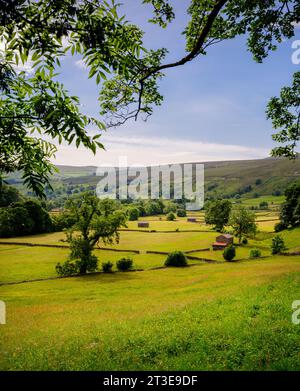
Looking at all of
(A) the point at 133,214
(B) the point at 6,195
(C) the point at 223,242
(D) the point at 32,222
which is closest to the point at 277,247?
(C) the point at 223,242

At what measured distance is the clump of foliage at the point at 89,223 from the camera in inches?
2623

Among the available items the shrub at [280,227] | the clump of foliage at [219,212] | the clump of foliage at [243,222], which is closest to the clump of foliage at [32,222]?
the clump of foliage at [219,212]

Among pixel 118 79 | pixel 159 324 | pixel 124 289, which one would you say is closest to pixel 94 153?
pixel 118 79

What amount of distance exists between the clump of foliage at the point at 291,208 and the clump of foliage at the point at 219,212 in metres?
21.4

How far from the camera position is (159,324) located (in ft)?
64.2

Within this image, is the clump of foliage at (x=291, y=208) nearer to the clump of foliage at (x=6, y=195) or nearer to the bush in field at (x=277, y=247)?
the bush in field at (x=277, y=247)

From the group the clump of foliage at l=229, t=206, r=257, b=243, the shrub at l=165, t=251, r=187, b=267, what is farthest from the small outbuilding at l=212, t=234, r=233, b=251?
the shrub at l=165, t=251, r=187, b=267

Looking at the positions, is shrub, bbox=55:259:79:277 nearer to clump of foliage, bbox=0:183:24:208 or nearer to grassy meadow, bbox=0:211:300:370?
clump of foliage, bbox=0:183:24:208

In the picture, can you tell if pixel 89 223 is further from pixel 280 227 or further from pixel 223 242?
pixel 280 227

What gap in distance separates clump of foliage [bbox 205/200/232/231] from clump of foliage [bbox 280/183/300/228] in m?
21.4

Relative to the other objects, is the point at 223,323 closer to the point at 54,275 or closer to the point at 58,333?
the point at 58,333

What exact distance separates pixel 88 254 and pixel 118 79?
59.6 metres

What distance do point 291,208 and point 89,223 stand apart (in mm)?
76988

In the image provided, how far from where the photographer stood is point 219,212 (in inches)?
5098
